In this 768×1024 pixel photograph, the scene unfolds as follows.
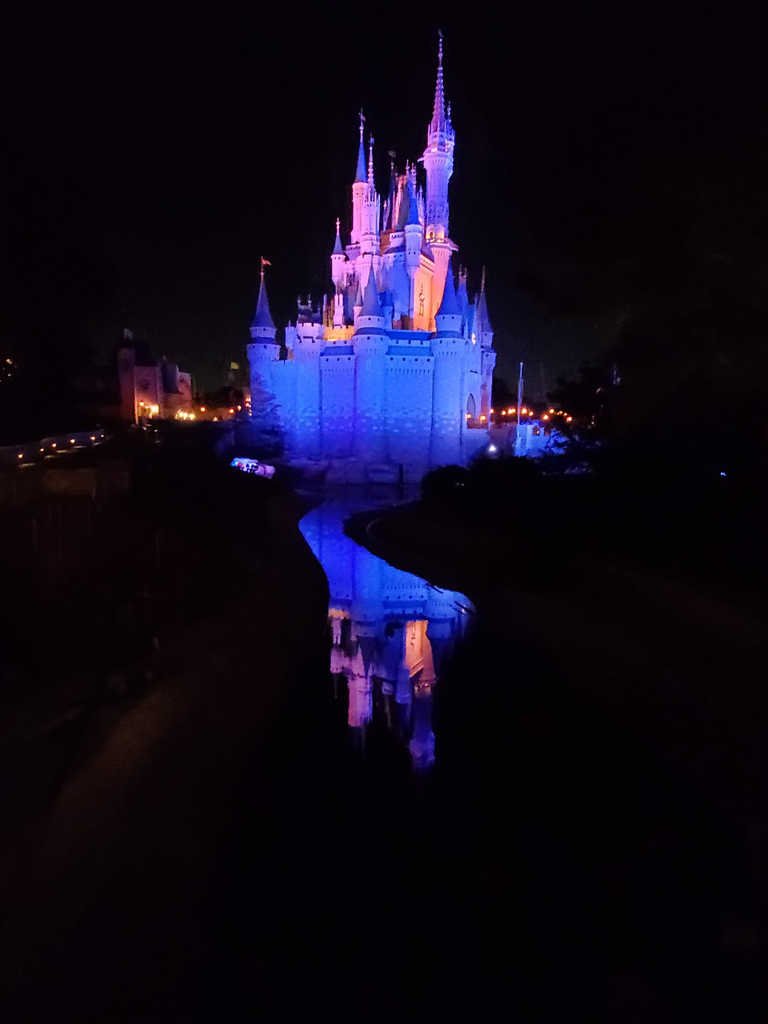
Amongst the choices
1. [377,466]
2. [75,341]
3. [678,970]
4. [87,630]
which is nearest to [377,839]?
[678,970]

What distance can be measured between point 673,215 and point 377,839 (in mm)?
11016

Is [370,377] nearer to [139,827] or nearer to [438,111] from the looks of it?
[438,111]

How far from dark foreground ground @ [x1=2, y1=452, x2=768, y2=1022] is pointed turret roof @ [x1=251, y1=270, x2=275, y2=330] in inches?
1570

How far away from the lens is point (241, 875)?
5719 mm

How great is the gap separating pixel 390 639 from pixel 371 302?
32.2 meters

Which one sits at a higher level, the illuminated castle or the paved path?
the illuminated castle

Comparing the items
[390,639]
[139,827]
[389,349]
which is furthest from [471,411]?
[139,827]

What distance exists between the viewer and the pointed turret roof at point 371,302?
40281mm

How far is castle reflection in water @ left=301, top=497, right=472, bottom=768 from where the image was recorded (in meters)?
9.28

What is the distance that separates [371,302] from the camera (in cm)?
4025

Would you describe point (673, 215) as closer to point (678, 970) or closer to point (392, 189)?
point (678, 970)

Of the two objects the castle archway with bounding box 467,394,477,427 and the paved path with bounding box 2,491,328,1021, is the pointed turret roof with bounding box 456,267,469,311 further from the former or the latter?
the paved path with bounding box 2,491,328,1021

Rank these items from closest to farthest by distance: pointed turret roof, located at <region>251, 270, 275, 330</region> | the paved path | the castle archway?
the paved path → the castle archway → pointed turret roof, located at <region>251, 270, 275, 330</region>

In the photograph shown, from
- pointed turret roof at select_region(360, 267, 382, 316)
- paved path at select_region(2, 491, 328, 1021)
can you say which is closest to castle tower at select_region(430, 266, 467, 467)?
pointed turret roof at select_region(360, 267, 382, 316)
